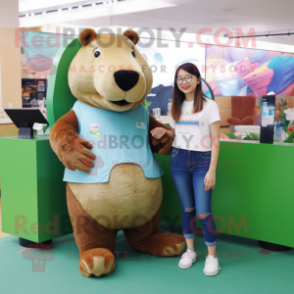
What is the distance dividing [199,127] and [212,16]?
6.82 m

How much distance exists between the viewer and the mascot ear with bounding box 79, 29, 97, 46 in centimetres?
235

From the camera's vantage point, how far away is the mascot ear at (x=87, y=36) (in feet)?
7.72

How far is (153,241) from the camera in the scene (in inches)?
99.4

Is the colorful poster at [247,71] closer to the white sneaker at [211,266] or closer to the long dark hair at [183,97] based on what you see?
the long dark hair at [183,97]

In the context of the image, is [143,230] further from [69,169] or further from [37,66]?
[37,66]

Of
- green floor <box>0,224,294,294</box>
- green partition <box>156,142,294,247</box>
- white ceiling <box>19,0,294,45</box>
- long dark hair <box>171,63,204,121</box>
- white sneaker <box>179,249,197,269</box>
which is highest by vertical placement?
white ceiling <box>19,0,294,45</box>

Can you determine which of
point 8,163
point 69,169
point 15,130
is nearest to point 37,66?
point 15,130

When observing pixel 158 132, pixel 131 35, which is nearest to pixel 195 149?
pixel 158 132

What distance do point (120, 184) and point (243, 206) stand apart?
101 cm

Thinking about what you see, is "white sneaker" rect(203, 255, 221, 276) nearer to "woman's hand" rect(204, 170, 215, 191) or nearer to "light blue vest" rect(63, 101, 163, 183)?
"woman's hand" rect(204, 170, 215, 191)

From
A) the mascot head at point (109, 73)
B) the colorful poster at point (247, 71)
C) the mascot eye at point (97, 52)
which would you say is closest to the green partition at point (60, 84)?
the mascot head at point (109, 73)

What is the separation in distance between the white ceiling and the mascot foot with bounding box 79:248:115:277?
5899 millimetres

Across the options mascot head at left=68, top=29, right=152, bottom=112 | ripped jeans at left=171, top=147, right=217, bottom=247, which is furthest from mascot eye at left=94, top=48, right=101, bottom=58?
ripped jeans at left=171, top=147, right=217, bottom=247

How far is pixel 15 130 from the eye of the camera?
451 cm
